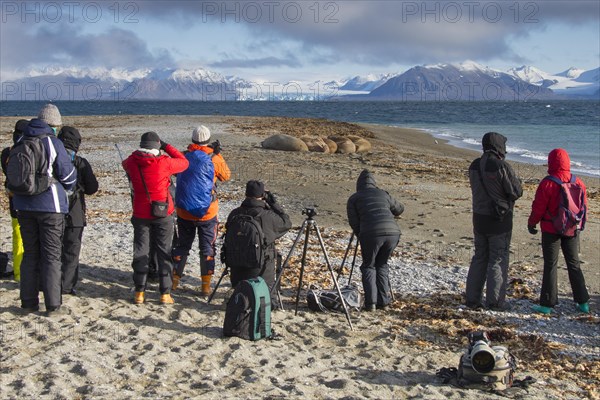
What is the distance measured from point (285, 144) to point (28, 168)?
19.6 m

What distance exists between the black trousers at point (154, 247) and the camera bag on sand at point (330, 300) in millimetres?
1611

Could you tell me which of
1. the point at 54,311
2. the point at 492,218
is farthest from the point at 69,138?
the point at 492,218

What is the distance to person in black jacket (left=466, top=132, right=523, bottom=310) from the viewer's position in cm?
803

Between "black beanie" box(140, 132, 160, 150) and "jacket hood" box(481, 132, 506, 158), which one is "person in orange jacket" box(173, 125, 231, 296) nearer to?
"black beanie" box(140, 132, 160, 150)

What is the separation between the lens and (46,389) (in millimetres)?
5473

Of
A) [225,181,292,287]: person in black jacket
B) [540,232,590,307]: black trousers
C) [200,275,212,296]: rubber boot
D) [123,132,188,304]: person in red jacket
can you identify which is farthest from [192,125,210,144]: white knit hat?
[540,232,590,307]: black trousers

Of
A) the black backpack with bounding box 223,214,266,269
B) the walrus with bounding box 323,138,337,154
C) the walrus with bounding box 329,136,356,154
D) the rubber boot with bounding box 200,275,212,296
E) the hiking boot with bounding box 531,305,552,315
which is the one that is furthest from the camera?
the walrus with bounding box 329,136,356,154

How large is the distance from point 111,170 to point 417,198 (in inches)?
349

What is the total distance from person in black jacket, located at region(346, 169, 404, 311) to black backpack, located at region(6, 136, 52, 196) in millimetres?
3403

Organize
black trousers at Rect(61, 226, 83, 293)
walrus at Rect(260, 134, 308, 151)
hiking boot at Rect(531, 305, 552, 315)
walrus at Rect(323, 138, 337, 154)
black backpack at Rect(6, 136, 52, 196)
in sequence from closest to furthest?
black backpack at Rect(6, 136, 52, 196) < black trousers at Rect(61, 226, 83, 293) < hiking boot at Rect(531, 305, 552, 315) < walrus at Rect(260, 134, 308, 151) < walrus at Rect(323, 138, 337, 154)

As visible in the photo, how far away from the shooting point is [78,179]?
7.78 m

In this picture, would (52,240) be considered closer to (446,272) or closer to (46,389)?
(46,389)

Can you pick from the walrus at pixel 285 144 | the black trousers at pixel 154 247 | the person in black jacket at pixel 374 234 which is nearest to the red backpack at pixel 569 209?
the person in black jacket at pixel 374 234

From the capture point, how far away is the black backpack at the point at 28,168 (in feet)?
22.2
